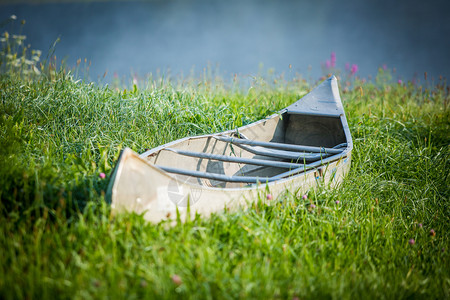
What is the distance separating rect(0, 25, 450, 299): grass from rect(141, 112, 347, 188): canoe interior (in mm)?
356

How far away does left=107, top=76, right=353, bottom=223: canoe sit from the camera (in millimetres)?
2174

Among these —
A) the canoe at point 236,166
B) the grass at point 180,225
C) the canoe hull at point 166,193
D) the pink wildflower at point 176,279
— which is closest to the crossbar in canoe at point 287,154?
the canoe at point 236,166

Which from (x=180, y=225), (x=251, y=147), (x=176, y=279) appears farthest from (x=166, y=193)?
(x=251, y=147)

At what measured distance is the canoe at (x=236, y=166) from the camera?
2.17 metres

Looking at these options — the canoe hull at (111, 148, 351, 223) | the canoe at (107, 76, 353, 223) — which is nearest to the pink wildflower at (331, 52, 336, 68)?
the canoe at (107, 76, 353, 223)

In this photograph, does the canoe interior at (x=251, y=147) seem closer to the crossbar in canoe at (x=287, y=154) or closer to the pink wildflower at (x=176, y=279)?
the crossbar in canoe at (x=287, y=154)

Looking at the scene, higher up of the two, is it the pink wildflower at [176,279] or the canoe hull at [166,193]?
the canoe hull at [166,193]

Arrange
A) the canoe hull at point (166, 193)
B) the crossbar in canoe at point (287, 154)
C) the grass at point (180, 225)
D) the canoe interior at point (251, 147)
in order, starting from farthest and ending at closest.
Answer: the crossbar in canoe at point (287, 154) < the canoe interior at point (251, 147) < the canoe hull at point (166, 193) < the grass at point (180, 225)

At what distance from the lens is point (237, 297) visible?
1.86 m

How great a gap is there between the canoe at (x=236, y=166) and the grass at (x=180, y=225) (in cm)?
9

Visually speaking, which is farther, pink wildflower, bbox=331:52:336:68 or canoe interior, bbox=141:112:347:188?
pink wildflower, bbox=331:52:336:68

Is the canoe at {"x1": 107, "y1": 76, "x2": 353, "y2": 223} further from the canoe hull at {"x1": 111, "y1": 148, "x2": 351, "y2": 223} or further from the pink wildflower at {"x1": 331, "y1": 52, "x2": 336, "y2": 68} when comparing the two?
the pink wildflower at {"x1": 331, "y1": 52, "x2": 336, "y2": 68}

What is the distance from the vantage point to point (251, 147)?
3.85m

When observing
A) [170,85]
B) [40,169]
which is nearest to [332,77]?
[170,85]
